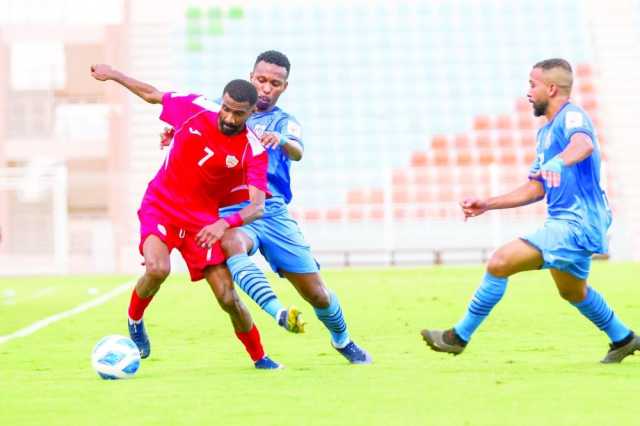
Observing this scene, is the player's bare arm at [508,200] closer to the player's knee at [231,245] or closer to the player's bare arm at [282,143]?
the player's bare arm at [282,143]

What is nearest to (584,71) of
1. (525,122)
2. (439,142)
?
(525,122)

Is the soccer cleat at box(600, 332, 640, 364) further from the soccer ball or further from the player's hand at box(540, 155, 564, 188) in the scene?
the soccer ball

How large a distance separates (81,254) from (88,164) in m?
3.62

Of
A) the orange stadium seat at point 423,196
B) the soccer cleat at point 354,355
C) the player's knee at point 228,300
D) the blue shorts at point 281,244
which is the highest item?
the blue shorts at point 281,244

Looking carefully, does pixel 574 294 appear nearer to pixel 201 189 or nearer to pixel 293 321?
pixel 293 321

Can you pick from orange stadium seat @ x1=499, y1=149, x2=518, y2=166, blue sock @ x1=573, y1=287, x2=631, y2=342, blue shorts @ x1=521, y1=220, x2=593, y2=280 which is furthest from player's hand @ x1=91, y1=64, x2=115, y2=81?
orange stadium seat @ x1=499, y1=149, x2=518, y2=166

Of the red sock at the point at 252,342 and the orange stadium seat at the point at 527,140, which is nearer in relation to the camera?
the red sock at the point at 252,342

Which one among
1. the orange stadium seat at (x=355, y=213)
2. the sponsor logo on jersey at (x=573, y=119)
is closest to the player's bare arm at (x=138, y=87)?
the sponsor logo on jersey at (x=573, y=119)

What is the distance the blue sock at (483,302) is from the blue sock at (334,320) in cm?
80

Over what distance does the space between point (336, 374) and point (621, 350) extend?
5.43ft

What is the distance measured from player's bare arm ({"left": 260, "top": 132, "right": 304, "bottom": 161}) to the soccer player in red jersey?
57 mm

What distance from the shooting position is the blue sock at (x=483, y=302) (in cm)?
643

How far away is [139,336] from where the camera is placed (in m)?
7.07

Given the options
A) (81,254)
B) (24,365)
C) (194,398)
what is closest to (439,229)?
(81,254)
